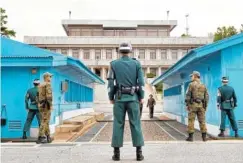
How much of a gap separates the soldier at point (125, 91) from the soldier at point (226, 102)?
5474 millimetres

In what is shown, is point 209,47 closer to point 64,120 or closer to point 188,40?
point 64,120

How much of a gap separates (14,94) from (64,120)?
3832 millimetres

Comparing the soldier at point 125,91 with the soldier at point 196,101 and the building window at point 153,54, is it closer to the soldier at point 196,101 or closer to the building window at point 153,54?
the soldier at point 196,101

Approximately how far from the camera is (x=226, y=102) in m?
12.6

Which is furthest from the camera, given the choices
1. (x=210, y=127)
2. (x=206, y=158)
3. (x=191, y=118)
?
(x=210, y=127)

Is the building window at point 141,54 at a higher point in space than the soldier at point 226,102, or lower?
higher

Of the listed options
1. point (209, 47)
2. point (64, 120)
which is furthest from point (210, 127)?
point (64, 120)

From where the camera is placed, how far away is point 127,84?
7762 millimetres

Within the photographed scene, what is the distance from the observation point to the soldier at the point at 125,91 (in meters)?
7.72

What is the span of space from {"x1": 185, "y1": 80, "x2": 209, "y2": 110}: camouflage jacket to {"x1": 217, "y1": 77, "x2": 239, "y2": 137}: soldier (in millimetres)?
948

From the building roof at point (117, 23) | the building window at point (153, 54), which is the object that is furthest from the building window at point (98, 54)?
the building roof at point (117, 23)

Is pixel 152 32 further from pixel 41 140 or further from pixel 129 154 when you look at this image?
pixel 129 154

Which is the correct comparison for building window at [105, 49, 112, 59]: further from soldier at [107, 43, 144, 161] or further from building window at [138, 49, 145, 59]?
soldier at [107, 43, 144, 161]

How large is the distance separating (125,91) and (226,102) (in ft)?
19.0
